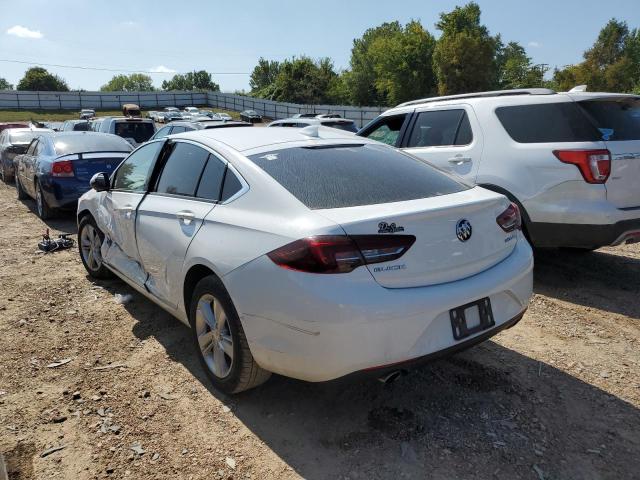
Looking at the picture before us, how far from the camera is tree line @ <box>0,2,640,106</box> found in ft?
165

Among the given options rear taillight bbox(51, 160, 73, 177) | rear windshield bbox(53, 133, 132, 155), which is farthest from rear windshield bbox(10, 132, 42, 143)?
rear taillight bbox(51, 160, 73, 177)

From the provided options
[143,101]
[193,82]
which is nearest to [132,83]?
[193,82]

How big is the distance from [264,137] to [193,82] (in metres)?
129

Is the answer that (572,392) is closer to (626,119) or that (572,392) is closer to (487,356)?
(487,356)

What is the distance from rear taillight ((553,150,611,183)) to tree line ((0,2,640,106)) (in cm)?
3955

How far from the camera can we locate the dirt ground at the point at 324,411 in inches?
100

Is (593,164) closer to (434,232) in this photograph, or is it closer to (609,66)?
(434,232)

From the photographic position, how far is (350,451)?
2623 millimetres

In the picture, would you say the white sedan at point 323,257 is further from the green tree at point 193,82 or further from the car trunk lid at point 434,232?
the green tree at point 193,82

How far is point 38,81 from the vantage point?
8800 cm

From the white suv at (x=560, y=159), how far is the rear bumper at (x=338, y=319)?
2364 mm

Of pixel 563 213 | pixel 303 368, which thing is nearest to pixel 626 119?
pixel 563 213

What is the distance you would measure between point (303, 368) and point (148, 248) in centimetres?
182

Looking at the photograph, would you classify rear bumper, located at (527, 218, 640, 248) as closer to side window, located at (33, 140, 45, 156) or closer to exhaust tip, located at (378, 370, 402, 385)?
exhaust tip, located at (378, 370, 402, 385)
